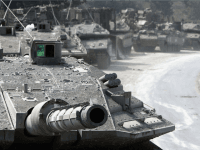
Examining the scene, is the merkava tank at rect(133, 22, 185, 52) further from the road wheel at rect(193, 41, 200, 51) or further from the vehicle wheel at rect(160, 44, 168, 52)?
the road wheel at rect(193, 41, 200, 51)

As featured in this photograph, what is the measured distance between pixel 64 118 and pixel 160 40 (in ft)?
127

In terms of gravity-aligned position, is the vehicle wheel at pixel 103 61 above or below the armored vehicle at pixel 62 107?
below

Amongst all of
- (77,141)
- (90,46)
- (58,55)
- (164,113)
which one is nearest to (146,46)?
(90,46)

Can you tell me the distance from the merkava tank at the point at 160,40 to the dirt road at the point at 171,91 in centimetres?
777

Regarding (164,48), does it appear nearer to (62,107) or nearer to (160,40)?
(160,40)

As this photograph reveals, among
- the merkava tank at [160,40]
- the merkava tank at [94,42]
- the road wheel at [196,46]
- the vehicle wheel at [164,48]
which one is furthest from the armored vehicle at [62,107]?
the road wheel at [196,46]

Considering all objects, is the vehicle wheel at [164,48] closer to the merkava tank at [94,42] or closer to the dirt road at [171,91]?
the dirt road at [171,91]

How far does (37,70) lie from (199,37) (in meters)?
38.9

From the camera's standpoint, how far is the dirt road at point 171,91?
12648 mm

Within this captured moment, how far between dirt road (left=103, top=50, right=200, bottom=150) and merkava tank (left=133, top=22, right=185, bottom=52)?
25.5ft

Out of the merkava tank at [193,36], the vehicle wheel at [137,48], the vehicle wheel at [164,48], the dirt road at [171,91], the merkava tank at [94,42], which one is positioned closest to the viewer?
the dirt road at [171,91]

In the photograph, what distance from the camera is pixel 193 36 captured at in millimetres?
48000

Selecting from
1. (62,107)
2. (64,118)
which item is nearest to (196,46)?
(62,107)

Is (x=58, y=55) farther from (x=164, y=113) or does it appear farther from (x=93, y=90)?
(x=164, y=113)
